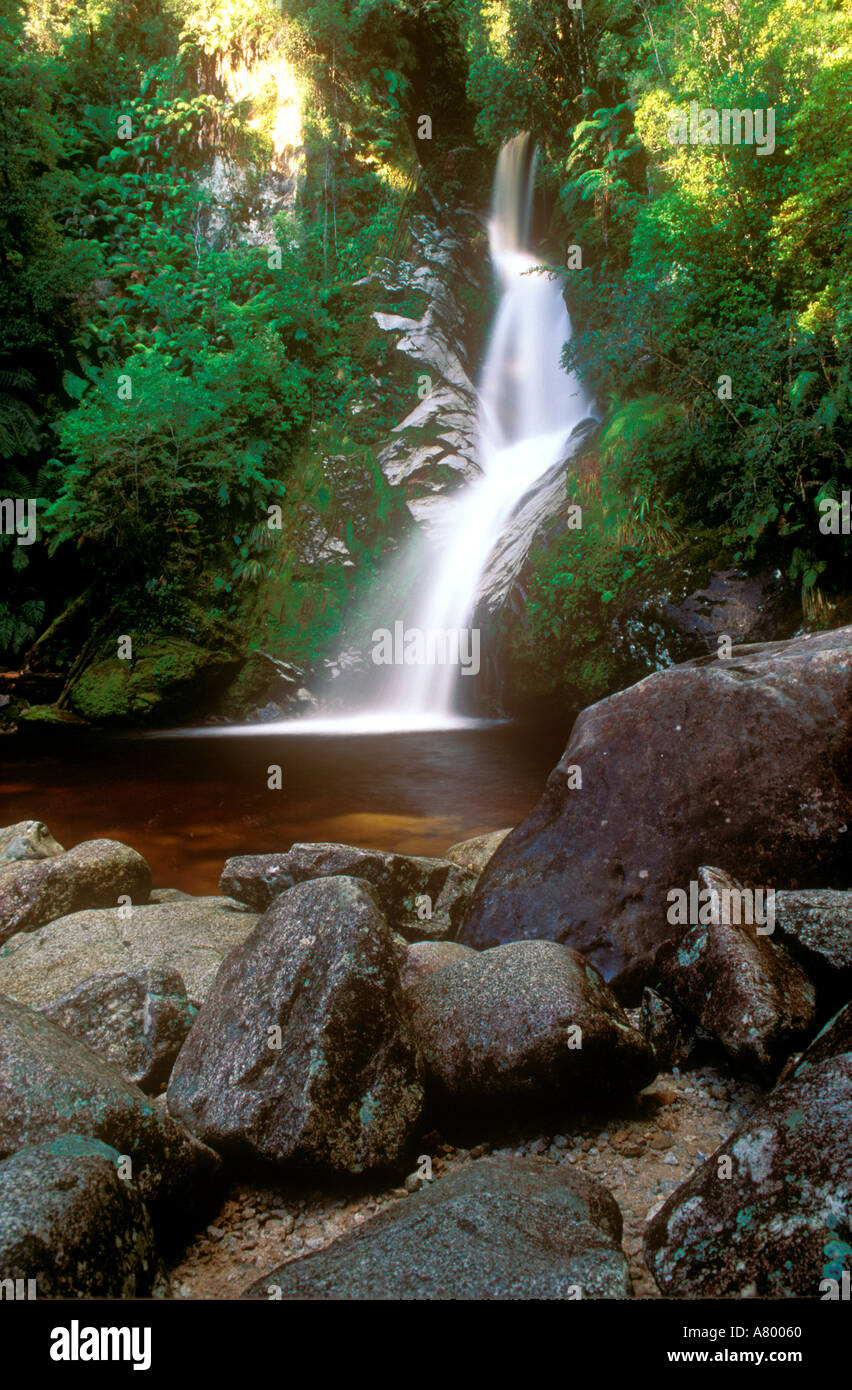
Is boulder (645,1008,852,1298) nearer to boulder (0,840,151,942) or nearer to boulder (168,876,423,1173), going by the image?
boulder (168,876,423,1173)

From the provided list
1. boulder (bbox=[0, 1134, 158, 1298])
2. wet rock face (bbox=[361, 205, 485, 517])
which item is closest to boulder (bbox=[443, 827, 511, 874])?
boulder (bbox=[0, 1134, 158, 1298])

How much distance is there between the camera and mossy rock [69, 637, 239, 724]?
523 inches

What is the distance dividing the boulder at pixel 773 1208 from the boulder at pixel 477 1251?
194 millimetres

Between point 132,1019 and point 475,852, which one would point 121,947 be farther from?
point 475,852

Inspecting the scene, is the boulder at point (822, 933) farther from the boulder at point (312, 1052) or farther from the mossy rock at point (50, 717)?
the mossy rock at point (50, 717)

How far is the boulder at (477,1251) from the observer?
1.89 meters

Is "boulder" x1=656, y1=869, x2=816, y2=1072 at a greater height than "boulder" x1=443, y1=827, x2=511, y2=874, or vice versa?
"boulder" x1=656, y1=869, x2=816, y2=1072

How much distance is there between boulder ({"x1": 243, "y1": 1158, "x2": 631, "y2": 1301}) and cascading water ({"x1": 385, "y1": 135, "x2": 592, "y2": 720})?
435 inches

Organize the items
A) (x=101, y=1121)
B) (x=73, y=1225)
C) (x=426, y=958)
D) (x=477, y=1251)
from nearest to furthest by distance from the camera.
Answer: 1. (x=73, y=1225)
2. (x=477, y=1251)
3. (x=101, y=1121)
4. (x=426, y=958)

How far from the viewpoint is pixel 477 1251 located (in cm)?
198

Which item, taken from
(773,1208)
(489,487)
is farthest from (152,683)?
(773,1208)

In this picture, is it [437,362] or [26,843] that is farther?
[437,362]

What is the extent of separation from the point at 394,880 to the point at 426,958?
103cm
